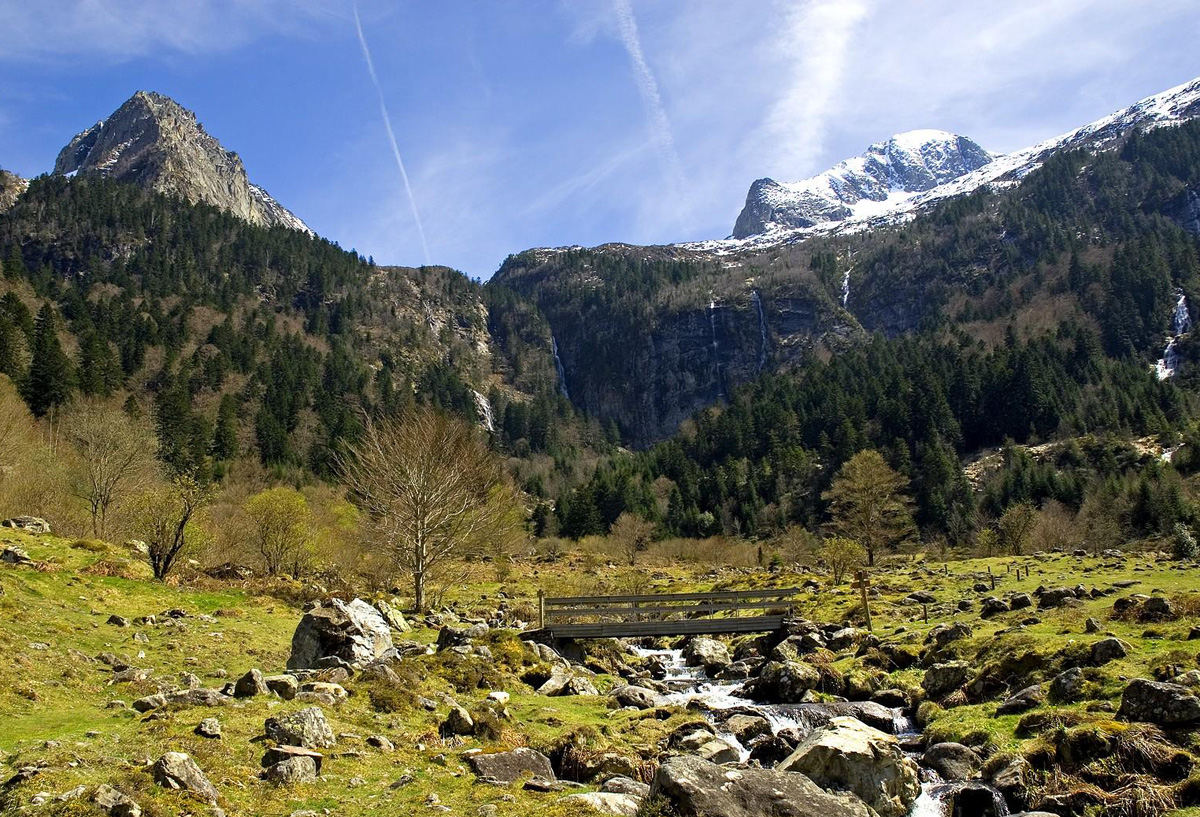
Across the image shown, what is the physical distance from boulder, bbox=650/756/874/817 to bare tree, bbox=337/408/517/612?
24332 mm

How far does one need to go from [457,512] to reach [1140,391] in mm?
136146

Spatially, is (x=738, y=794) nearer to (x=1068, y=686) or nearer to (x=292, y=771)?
(x=292, y=771)

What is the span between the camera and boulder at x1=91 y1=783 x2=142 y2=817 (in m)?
7.64

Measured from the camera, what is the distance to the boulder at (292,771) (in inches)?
400

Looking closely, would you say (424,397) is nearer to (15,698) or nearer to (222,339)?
(222,339)

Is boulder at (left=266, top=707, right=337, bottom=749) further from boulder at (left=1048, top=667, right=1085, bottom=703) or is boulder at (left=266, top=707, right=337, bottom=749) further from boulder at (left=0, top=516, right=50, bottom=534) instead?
boulder at (left=0, top=516, right=50, bottom=534)

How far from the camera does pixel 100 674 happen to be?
50.7ft

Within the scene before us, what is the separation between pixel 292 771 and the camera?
10320 millimetres

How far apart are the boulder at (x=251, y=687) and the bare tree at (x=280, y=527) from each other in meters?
31.7

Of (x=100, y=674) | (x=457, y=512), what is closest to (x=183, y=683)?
(x=100, y=674)

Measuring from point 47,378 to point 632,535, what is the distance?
258 feet

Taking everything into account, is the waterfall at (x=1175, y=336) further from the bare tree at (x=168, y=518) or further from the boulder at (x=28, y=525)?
the boulder at (x=28, y=525)

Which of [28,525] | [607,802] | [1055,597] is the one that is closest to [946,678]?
[1055,597]

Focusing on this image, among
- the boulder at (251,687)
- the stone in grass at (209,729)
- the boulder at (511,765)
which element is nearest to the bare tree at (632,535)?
the boulder at (251,687)
